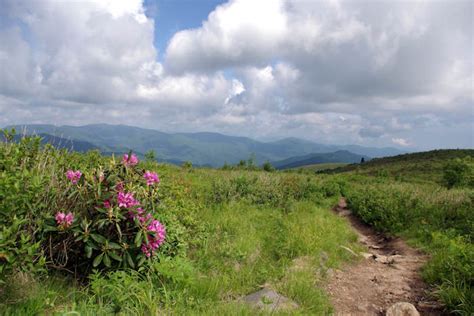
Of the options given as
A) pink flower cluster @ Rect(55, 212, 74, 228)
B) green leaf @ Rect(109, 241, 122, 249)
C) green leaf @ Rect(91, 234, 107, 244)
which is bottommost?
green leaf @ Rect(109, 241, 122, 249)

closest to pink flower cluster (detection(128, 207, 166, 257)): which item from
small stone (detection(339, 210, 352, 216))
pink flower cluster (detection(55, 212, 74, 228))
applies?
pink flower cluster (detection(55, 212, 74, 228))

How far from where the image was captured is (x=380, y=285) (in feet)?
17.8

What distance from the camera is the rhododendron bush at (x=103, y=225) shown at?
3717mm

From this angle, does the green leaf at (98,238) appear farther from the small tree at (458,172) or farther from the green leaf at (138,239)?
the small tree at (458,172)

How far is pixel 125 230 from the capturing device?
13.0 ft

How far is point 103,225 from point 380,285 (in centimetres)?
515

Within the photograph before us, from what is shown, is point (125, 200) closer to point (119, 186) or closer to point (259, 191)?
point (119, 186)

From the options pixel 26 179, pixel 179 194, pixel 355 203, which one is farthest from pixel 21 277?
pixel 355 203

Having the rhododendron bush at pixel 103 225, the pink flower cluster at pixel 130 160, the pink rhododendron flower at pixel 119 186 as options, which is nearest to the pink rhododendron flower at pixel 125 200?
the rhododendron bush at pixel 103 225

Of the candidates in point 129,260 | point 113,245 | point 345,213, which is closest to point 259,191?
point 345,213

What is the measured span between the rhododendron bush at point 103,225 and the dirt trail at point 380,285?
3217 mm

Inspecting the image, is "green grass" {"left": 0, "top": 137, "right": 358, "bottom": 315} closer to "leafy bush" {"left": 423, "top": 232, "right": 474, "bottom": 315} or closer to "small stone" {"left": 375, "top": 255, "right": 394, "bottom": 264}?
"small stone" {"left": 375, "top": 255, "right": 394, "bottom": 264}

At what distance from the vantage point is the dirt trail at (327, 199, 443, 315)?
4574 millimetres

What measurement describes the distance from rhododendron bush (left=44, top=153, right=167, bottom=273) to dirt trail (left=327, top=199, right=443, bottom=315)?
3217 mm
